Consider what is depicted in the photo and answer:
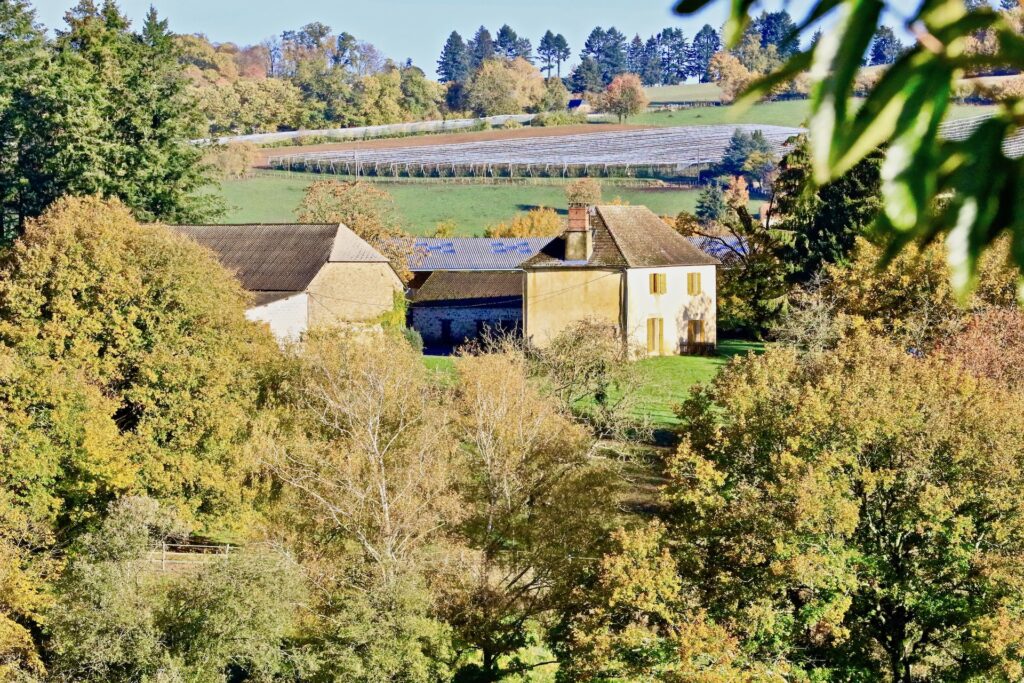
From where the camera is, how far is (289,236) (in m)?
45.3

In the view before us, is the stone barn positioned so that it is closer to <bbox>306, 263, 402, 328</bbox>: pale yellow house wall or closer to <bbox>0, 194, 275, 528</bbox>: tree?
<bbox>306, 263, 402, 328</bbox>: pale yellow house wall

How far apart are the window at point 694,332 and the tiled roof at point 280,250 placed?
13.2 m

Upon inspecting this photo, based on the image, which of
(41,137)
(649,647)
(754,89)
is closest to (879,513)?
(649,647)

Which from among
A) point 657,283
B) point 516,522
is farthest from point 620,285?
point 516,522

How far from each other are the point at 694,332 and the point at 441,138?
7530 cm

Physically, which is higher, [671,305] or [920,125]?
[671,305]

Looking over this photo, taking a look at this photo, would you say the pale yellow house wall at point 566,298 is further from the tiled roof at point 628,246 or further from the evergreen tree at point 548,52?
the evergreen tree at point 548,52

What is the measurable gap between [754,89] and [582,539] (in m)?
21.8

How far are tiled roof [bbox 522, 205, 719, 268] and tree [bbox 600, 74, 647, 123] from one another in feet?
275

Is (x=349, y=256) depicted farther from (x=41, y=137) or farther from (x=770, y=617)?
(x=770, y=617)

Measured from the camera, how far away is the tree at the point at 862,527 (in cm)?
1914

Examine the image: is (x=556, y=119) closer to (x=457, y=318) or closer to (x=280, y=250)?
(x=457, y=318)

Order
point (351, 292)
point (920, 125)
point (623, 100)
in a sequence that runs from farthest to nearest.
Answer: point (623, 100)
point (351, 292)
point (920, 125)

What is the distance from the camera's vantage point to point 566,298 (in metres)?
46.8
